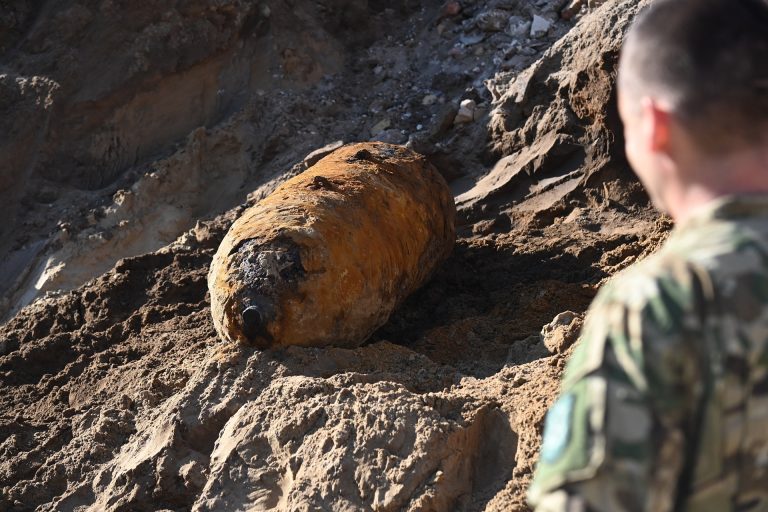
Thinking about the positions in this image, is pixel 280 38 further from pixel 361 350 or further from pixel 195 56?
pixel 361 350

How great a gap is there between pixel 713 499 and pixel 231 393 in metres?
3.22

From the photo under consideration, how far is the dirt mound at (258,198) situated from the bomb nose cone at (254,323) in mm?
85

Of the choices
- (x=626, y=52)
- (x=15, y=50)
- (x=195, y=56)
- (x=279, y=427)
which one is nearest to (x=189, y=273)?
(x=279, y=427)

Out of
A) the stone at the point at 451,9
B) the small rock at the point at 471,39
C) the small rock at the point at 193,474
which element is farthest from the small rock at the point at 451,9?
the small rock at the point at 193,474

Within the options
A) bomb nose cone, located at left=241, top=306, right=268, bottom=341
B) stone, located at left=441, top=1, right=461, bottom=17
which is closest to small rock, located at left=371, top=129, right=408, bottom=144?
stone, located at left=441, top=1, right=461, bottom=17

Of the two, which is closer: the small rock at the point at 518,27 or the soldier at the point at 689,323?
the soldier at the point at 689,323

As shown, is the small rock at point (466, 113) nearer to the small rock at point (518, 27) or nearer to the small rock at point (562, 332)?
the small rock at point (518, 27)

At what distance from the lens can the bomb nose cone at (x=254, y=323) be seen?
4672mm

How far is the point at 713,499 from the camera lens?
147 cm

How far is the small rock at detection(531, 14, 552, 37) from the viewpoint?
891 cm

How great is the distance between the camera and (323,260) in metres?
4.81

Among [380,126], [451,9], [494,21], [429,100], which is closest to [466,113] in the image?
[429,100]

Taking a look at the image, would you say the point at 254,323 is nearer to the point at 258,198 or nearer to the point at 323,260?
the point at 323,260

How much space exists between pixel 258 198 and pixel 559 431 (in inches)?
266
